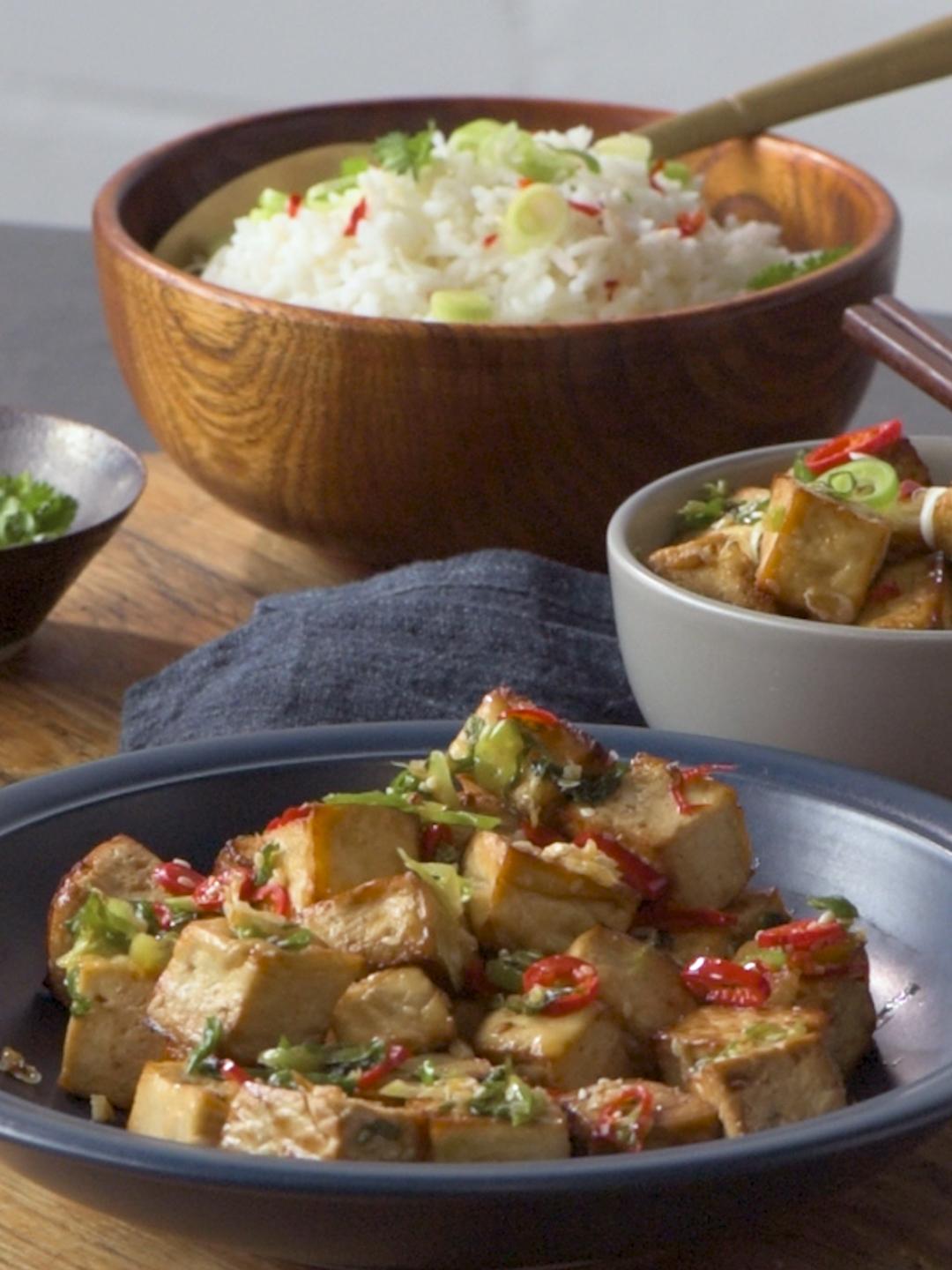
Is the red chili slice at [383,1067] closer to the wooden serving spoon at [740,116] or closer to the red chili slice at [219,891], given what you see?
the red chili slice at [219,891]

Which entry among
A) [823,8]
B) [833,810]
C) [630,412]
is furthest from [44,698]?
[823,8]

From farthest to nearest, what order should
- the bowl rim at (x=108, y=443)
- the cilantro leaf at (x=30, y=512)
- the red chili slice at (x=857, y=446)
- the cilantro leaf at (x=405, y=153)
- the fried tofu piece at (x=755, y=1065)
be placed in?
the cilantro leaf at (x=405, y=153) < the cilantro leaf at (x=30, y=512) < the bowl rim at (x=108, y=443) < the red chili slice at (x=857, y=446) < the fried tofu piece at (x=755, y=1065)

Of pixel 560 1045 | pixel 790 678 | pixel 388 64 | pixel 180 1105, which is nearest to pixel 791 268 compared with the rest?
pixel 790 678

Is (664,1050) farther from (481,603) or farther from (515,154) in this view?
(515,154)

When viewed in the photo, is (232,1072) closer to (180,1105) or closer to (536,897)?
(180,1105)

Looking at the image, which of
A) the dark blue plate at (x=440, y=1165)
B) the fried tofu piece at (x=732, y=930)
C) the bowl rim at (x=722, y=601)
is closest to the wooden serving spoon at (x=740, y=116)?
the bowl rim at (x=722, y=601)

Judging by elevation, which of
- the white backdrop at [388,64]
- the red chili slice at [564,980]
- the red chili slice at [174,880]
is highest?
the red chili slice at [564,980]

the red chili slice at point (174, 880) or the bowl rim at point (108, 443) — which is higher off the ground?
the red chili slice at point (174, 880)
